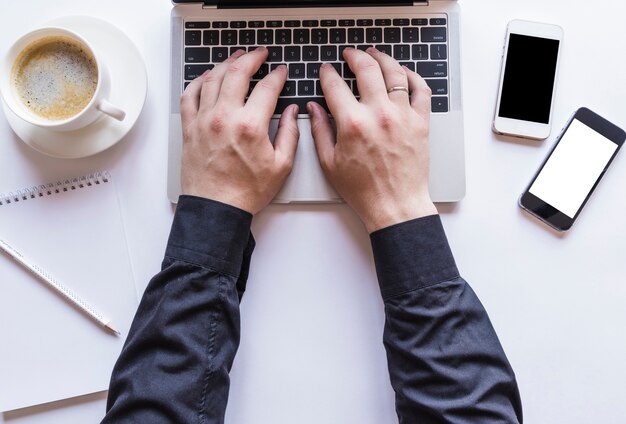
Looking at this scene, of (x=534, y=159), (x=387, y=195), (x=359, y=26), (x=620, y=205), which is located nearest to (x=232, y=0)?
(x=359, y=26)

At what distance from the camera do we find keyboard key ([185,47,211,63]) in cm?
69

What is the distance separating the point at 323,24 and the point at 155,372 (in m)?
0.47

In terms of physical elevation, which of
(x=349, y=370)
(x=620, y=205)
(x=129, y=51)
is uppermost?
(x=129, y=51)

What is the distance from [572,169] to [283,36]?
0.42 metres

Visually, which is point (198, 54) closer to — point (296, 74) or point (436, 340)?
point (296, 74)

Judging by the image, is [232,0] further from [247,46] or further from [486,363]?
[486,363]

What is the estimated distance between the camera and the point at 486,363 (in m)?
0.58

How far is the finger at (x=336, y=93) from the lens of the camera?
2.12 ft

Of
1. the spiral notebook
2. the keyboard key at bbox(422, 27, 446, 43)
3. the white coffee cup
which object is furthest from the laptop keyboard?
the spiral notebook

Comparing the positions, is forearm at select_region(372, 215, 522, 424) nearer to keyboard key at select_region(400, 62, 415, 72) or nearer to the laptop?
the laptop

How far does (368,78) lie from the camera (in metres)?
0.65

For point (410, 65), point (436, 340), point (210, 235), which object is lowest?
point (436, 340)

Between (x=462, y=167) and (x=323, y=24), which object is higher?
(x=323, y=24)

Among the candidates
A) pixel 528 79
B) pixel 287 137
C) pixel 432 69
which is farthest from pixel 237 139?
pixel 528 79
